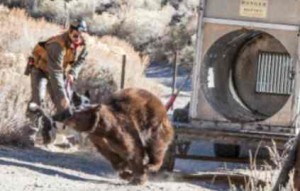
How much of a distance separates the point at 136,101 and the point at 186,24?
26358 mm

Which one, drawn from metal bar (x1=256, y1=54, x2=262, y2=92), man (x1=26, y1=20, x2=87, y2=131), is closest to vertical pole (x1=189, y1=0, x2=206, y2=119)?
man (x1=26, y1=20, x2=87, y2=131)

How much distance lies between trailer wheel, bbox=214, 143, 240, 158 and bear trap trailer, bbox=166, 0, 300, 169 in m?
0.02

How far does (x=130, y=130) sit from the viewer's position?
13844mm

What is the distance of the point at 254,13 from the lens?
15.1 metres

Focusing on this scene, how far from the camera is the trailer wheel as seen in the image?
55.5ft

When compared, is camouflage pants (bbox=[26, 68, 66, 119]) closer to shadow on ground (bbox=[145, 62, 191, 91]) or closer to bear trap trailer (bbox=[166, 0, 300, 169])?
bear trap trailer (bbox=[166, 0, 300, 169])

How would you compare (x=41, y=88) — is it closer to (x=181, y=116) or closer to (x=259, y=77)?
(x=181, y=116)

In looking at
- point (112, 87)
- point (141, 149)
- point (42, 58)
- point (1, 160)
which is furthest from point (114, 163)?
point (112, 87)

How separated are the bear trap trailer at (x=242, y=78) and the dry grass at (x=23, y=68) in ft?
8.95

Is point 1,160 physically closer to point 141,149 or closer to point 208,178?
point 141,149

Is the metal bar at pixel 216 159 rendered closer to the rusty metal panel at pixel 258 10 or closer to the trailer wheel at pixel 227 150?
the trailer wheel at pixel 227 150

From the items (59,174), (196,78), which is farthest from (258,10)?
(59,174)

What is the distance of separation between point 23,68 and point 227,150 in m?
5.81

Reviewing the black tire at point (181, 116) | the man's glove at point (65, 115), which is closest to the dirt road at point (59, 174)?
the man's glove at point (65, 115)
